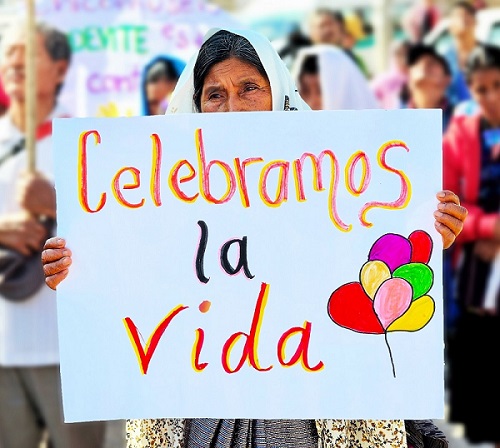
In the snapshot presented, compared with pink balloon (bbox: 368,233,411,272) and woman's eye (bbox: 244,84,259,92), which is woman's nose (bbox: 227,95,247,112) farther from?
pink balloon (bbox: 368,233,411,272)

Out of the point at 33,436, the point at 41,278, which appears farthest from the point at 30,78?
the point at 33,436

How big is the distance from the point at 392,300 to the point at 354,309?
0.08 m

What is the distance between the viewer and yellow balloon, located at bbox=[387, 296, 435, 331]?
7.59 ft

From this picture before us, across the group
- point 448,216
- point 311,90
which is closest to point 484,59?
point 311,90

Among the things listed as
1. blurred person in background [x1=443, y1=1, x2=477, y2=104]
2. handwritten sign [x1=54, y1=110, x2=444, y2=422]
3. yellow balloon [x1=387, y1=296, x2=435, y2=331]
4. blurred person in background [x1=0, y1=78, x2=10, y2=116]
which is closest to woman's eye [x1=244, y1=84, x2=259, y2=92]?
handwritten sign [x1=54, y1=110, x2=444, y2=422]

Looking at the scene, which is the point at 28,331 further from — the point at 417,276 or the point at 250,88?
the point at 417,276

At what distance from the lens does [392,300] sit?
2.32 m

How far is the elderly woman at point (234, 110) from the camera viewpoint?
238 cm

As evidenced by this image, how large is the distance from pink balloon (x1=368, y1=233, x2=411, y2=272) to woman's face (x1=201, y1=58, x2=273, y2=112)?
44 cm

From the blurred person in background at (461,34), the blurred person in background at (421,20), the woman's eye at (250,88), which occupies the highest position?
the blurred person in background at (421,20)

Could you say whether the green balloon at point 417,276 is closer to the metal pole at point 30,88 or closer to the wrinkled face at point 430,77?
the metal pole at point 30,88

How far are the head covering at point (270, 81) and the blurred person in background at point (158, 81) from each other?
246 cm

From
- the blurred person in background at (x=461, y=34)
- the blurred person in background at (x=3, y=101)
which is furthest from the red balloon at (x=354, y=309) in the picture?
the blurred person in background at (x=461, y=34)

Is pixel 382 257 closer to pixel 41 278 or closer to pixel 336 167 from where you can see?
pixel 336 167
